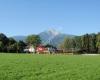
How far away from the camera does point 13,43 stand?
17188 cm

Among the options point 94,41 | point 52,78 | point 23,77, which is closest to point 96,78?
point 52,78

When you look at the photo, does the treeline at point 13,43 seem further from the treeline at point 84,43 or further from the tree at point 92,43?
the tree at point 92,43

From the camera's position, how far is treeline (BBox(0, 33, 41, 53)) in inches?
5753

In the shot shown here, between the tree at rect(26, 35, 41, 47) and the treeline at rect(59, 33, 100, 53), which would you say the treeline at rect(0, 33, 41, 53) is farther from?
the treeline at rect(59, 33, 100, 53)

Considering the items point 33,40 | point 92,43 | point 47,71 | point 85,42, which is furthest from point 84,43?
point 47,71

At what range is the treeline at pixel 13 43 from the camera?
479 feet

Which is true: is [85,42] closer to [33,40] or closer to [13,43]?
[33,40]

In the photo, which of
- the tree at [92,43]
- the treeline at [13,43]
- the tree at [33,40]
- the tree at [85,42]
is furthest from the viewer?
the tree at [33,40]

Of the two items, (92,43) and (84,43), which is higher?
(84,43)

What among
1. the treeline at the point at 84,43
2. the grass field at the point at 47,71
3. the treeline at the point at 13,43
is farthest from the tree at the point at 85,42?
the grass field at the point at 47,71

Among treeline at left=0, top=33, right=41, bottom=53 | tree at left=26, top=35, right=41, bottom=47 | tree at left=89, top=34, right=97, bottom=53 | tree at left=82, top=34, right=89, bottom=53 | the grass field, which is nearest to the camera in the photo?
the grass field

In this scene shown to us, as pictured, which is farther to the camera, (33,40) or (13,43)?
(33,40)

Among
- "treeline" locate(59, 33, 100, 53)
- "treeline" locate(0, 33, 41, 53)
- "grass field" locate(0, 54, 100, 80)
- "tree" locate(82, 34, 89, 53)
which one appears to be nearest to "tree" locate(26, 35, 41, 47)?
"treeline" locate(0, 33, 41, 53)

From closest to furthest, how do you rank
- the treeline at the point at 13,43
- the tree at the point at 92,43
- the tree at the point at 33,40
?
the treeline at the point at 13,43
the tree at the point at 92,43
the tree at the point at 33,40
